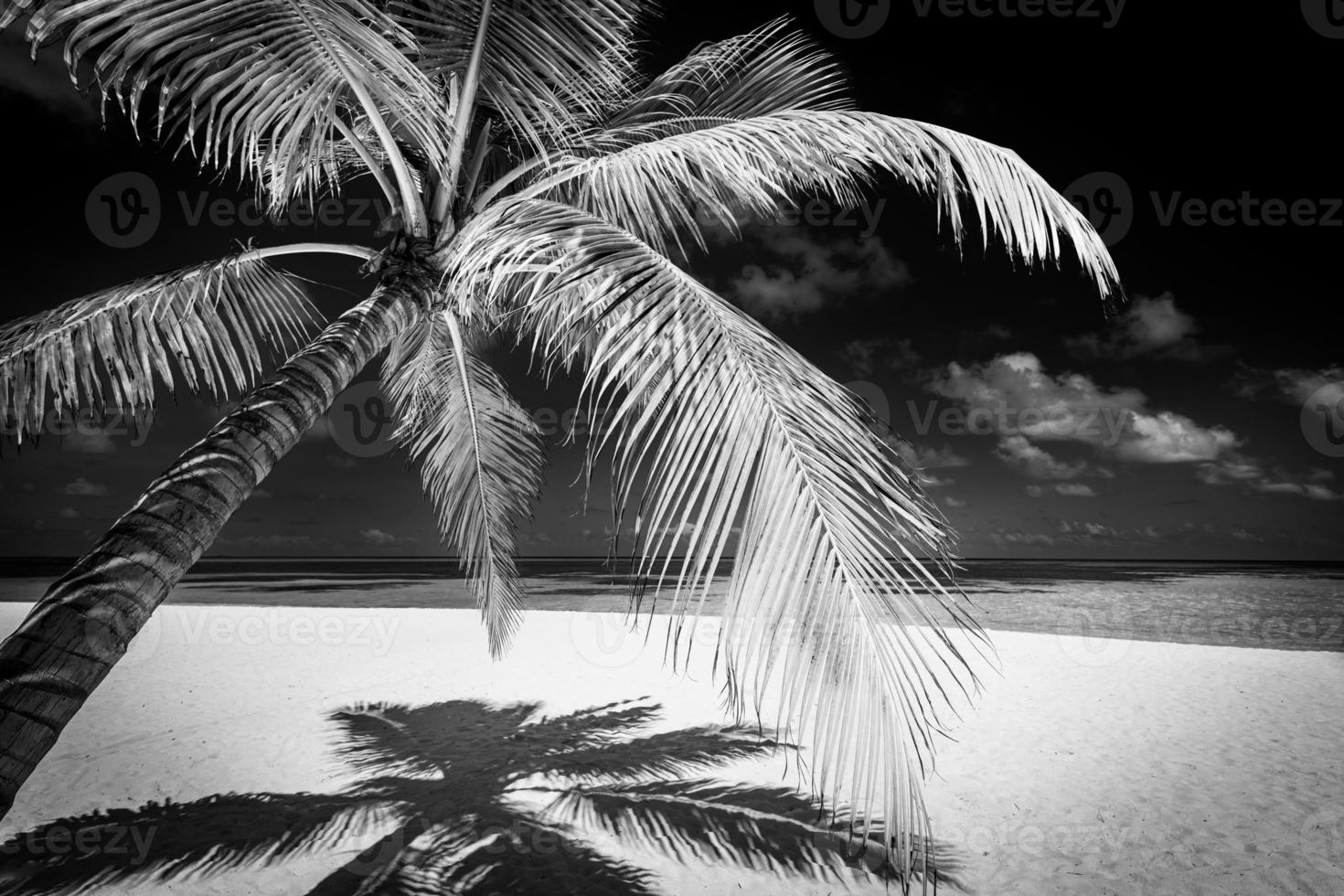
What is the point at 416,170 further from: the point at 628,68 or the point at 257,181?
the point at 628,68

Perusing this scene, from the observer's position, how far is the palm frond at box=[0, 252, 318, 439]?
145 inches

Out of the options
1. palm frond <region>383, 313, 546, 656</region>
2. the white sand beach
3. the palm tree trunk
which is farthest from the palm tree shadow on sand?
the palm tree trunk

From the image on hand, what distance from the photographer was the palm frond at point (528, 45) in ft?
11.7

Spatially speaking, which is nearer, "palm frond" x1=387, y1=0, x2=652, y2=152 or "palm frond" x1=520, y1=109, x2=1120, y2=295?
"palm frond" x1=520, y1=109, x2=1120, y2=295

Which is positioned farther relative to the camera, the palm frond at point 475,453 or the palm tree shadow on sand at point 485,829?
the palm frond at point 475,453

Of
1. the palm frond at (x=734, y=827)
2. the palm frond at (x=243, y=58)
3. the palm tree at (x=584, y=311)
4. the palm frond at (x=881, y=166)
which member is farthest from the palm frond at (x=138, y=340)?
the palm frond at (x=734, y=827)

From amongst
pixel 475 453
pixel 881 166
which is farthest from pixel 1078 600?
pixel 881 166

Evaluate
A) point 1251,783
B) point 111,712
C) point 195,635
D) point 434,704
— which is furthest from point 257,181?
point 195,635

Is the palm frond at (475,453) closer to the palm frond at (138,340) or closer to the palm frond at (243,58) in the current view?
the palm frond at (138,340)

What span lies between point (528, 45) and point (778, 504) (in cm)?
302

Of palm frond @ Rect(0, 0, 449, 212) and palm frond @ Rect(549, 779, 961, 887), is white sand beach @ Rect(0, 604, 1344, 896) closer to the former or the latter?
palm frond @ Rect(549, 779, 961, 887)

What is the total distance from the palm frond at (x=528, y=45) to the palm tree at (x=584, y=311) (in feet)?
0.05

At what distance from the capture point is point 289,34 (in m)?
3.10

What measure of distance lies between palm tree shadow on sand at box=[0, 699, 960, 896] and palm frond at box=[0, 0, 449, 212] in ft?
13.9
